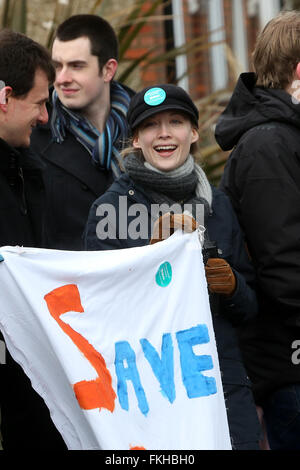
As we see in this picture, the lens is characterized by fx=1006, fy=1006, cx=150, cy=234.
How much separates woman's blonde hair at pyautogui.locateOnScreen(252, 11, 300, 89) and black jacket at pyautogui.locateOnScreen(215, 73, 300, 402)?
0.08 meters

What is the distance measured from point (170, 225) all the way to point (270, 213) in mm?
451

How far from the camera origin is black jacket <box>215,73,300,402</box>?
394cm

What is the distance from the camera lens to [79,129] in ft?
16.7

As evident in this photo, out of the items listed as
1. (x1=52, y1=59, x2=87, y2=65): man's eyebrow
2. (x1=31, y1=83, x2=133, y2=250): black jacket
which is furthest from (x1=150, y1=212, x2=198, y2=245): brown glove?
(x1=52, y1=59, x2=87, y2=65): man's eyebrow

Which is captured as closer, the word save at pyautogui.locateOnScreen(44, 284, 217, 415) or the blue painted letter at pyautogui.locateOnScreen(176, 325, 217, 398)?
the word save at pyautogui.locateOnScreen(44, 284, 217, 415)

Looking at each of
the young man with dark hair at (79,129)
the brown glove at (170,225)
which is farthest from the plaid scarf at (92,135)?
the brown glove at (170,225)

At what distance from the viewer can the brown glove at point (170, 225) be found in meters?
3.75

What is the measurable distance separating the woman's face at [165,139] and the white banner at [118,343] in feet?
1.56

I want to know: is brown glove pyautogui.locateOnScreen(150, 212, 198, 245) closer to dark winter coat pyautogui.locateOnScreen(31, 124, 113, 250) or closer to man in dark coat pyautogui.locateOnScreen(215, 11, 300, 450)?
man in dark coat pyautogui.locateOnScreen(215, 11, 300, 450)

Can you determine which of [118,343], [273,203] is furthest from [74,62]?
[118,343]

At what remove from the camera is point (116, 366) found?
3602 mm

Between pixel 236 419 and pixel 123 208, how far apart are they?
94cm

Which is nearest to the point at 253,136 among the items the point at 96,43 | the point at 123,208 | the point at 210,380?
the point at 123,208

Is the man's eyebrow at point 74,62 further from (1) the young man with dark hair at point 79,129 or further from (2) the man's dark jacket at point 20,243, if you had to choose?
(2) the man's dark jacket at point 20,243
